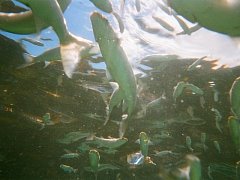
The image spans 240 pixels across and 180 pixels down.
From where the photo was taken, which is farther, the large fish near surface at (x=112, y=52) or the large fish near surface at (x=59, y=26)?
the large fish near surface at (x=112, y=52)

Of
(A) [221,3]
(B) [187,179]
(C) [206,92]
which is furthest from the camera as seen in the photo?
(C) [206,92]

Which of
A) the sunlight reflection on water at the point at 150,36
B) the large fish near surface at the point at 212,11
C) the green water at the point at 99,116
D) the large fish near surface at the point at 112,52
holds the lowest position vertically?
the green water at the point at 99,116

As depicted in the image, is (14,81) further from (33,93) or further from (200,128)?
(200,128)

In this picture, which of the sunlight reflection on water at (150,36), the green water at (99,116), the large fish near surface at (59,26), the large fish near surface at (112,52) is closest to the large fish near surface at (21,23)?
the large fish near surface at (59,26)

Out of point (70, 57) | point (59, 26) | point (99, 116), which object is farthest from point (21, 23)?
point (99, 116)

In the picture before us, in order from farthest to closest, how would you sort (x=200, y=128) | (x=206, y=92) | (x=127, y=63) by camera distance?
(x=200, y=128), (x=206, y=92), (x=127, y=63)

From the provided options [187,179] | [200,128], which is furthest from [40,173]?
[187,179]

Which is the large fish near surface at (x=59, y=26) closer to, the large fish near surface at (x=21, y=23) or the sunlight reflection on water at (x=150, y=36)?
the large fish near surface at (x=21, y=23)

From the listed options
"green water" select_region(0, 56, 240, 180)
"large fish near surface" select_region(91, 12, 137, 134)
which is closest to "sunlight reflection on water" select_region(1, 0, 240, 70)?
"green water" select_region(0, 56, 240, 180)
